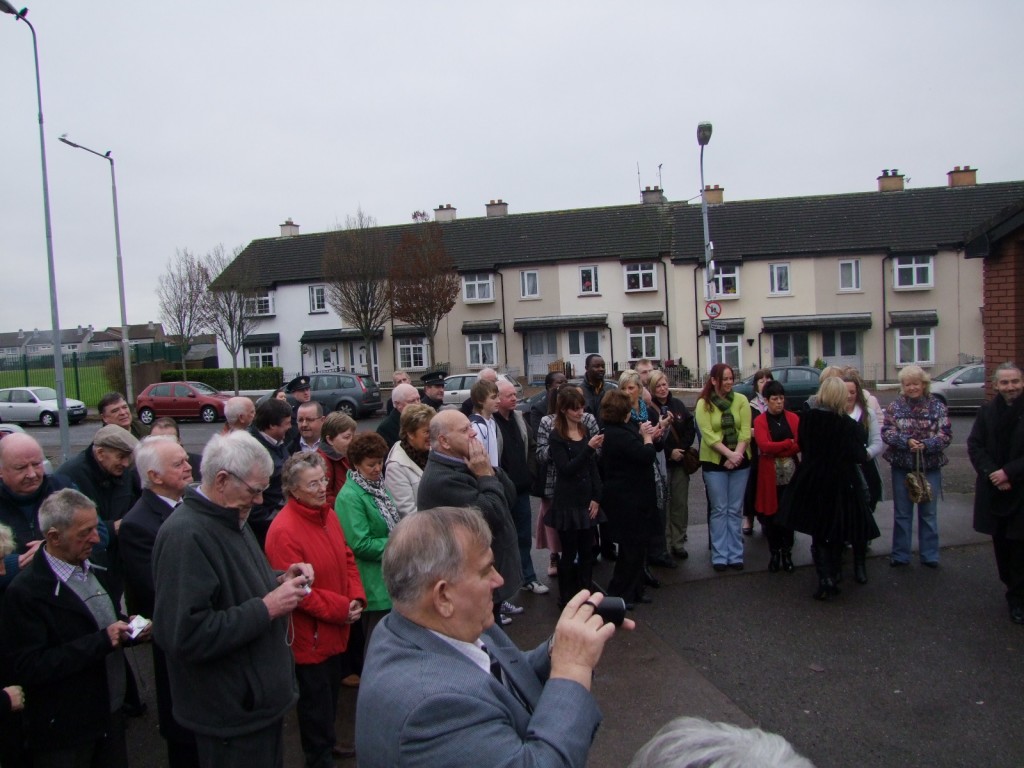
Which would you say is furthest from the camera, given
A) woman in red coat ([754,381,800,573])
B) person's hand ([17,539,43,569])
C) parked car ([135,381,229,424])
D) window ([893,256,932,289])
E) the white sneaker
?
window ([893,256,932,289])

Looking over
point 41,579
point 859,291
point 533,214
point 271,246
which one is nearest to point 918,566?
point 41,579

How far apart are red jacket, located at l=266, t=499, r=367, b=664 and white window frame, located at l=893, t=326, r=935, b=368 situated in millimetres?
33662

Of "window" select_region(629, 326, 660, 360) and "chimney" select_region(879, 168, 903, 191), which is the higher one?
"chimney" select_region(879, 168, 903, 191)

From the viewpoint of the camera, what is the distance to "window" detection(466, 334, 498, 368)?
37219mm

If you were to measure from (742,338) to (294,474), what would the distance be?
32.6m

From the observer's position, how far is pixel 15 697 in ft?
9.39

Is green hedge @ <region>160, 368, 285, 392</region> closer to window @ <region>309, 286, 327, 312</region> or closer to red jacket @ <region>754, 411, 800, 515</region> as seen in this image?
window @ <region>309, 286, 327, 312</region>

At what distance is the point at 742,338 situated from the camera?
3406cm

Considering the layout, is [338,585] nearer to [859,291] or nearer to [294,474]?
[294,474]

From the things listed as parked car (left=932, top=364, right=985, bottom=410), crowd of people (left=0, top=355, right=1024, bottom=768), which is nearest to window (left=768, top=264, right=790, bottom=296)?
parked car (left=932, top=364, right=985, bottom=410)

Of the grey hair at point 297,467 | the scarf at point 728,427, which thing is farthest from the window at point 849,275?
the grey hair at point 297,467

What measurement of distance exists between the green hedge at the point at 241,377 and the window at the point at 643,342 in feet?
56.4

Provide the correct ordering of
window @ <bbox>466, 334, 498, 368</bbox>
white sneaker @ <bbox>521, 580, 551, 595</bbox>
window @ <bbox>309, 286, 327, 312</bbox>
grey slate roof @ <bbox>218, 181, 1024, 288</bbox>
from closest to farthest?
white sneaker @ <bbox>521, 580, 551, 595</bbox>
grey slate roof @ <bbox>218, 181, 1024, 288</bbox>
window @ <bbox>466, 334, 498, 368</bbox>
window @ <bbox>309, 286, 327, 312</bbox>

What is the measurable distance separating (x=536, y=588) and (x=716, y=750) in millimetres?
5373
